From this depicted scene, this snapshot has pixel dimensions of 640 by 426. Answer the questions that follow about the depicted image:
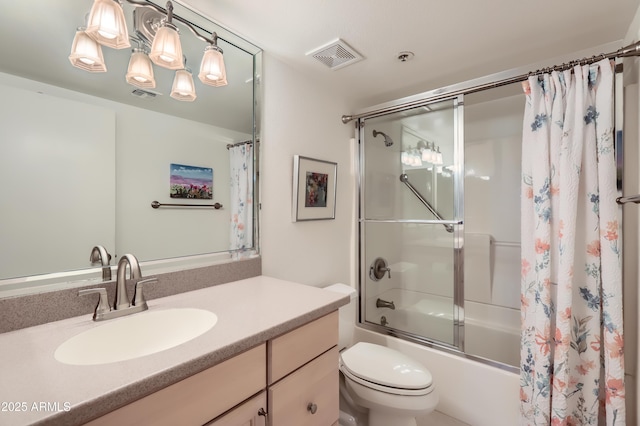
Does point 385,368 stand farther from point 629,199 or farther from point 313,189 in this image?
point 629,199

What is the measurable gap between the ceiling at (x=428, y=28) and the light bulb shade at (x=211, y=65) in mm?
160

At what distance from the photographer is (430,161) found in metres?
2.20

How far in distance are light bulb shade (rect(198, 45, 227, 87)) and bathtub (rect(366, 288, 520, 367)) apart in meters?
1.91

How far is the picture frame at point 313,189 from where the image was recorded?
5.79 ft

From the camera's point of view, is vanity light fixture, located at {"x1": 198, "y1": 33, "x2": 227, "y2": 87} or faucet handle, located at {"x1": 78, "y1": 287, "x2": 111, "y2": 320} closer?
faucet handle, located at {"x1": 78, "y1": 287, "x2": 111, "y2": 320}

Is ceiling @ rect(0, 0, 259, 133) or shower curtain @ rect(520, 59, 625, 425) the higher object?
ceiling @ rect(0, 0, 259, 133)

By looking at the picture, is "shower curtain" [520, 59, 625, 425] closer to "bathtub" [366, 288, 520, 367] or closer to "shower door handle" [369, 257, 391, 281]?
"bathtub" [366, 288, 520, 367]

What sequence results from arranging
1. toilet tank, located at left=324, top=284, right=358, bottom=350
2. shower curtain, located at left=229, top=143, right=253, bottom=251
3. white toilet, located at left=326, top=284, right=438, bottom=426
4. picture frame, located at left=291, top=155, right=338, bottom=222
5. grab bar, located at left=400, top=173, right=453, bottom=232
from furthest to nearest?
1. grab bar, located at left=400, top=173, right=453, bottom=232
2. toilet tank, located at left=324, top=284, right=358, bottom=350
3. picture frame, located at left=291, top=155, right=338, bottom=222
4. shower curtain, located at left=229, top=143, right=253, bottom=251
5. white toilet, located at left=326, top=284, right=438, bottom=426

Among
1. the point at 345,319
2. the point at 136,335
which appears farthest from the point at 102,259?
the point at 345,319

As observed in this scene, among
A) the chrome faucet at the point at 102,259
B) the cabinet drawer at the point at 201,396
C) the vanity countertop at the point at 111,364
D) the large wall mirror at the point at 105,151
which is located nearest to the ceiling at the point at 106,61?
the large wall mirror at the point at 105,151

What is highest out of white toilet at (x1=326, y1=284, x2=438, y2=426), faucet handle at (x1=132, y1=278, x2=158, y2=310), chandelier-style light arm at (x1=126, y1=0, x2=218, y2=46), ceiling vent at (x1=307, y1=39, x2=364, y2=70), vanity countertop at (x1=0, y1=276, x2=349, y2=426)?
ceiling vent at (x1=307, y1=39, x2=364, y2=70)

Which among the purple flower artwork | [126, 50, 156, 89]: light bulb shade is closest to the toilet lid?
the purple flower artwork

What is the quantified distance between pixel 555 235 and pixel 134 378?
176 centimetres

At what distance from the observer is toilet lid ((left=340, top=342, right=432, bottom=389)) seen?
1.40 meters
